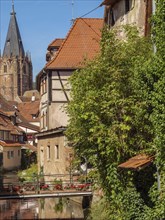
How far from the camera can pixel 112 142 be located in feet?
46.4

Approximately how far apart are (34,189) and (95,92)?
9.41m

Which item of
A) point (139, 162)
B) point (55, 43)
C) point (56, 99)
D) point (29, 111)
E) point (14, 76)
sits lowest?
point (139, 162)

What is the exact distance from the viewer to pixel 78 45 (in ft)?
101

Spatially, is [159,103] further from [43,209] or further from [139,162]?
[43,209]

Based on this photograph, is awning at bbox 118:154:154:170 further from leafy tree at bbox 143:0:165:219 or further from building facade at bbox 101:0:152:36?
building facade at bbox 101:0:152:36

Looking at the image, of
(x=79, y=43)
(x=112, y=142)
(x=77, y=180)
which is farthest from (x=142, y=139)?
(x=79, y=43)

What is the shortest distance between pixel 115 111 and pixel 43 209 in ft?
35.9

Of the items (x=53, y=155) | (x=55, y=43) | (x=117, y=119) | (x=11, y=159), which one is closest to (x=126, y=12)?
(x=117, y=119)

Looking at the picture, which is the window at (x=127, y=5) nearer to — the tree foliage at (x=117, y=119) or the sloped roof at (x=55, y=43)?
the tree foliage at (x=117, y=119)

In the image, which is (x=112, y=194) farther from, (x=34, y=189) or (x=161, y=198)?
(x=34, y=189)

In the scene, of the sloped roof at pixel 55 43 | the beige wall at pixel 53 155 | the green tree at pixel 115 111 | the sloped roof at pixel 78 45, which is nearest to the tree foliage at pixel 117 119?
the green tree at pixel 115 111

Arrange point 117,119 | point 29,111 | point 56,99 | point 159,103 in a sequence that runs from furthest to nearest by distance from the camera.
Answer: point 29,111
point 56,99
point 117,119
point 159,103

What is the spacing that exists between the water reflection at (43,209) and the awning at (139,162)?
7.97m

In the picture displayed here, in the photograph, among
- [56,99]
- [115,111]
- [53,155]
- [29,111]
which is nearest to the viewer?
[115,111]
